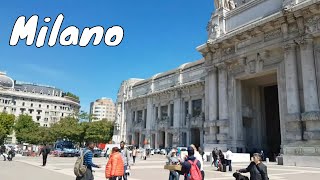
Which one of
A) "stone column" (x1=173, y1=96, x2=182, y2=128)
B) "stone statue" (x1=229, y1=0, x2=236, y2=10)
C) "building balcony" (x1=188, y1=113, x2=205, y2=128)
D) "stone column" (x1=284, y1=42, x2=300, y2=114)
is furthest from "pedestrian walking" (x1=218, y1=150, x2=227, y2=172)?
"stone column" (x1=173, y1=96, x2=182, y2=128)

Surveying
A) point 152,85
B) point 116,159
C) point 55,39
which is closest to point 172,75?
point 152,85

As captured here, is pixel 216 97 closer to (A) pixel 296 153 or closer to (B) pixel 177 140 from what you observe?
(A) pixel 296 153

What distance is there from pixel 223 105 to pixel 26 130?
2551 inches

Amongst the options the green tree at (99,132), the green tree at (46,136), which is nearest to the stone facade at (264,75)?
the green tree at (99,132)

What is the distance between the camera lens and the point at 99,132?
234 feet

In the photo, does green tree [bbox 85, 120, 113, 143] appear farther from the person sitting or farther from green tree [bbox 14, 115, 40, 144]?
the person sitting

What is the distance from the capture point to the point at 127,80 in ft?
240

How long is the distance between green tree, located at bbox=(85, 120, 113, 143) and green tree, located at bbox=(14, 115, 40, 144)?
53.3 feet

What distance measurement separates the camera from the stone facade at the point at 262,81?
25578mm

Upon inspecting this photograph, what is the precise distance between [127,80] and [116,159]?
213 feet

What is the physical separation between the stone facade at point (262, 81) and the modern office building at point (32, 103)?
8010cm

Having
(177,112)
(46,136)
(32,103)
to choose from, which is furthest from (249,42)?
(32,103)

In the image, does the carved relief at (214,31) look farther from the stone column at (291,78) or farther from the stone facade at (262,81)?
the stone column at (291,78)

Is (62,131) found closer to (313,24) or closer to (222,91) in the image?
(222,91)
